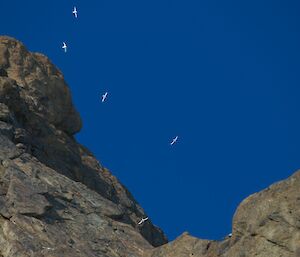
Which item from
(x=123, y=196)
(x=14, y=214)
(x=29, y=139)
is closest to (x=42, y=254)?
(x=14, y=214)

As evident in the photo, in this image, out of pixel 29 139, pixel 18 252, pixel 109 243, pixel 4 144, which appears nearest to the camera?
pixel 18 252

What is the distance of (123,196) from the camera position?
76.9 meters

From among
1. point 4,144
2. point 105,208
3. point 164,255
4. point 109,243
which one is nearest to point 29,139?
point 4,144

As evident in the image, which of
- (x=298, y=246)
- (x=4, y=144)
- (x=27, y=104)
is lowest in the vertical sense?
(x=298, y=246)

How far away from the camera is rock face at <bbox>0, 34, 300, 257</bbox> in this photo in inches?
1832

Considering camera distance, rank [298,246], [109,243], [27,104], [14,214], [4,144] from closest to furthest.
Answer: [298,246], [14,214], [109,243], [4,144], [27,104]

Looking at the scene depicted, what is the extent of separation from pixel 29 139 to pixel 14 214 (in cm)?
1840

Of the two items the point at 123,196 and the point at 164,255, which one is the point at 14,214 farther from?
the point at 123,196

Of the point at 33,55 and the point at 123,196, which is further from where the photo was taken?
the point at 33,55

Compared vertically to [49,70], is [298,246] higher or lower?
lower

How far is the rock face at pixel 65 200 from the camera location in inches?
1832

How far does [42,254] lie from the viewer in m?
47.9

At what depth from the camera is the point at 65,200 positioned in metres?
59.2

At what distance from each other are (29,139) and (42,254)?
74.9 ft
